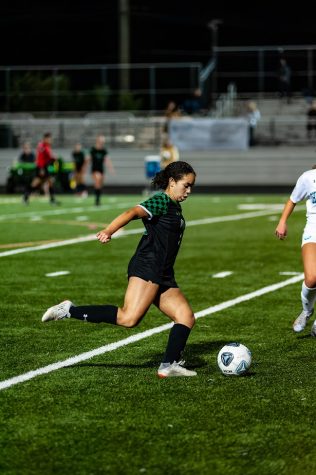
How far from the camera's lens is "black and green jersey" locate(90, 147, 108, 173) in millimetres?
32344

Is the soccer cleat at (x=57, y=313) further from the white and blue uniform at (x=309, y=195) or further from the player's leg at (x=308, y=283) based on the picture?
the white and blue uniform at (x=309, y=195)

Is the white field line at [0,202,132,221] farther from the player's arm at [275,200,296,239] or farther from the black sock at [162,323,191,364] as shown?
the black sock at [162,323,191,364]

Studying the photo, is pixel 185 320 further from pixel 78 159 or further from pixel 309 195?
pixel 78 159

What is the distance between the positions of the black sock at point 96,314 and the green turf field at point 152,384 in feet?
1.23

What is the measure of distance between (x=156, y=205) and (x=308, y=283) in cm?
249

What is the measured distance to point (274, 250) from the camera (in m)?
18.3

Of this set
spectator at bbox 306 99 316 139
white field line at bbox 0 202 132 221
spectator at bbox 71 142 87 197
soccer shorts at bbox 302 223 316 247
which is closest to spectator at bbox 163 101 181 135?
spectator at bbox 71 142 87 197

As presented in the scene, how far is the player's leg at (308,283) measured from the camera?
33.0 ft

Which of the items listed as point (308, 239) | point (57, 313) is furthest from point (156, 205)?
point (308, 239)

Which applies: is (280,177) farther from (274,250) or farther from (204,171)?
(274,250)

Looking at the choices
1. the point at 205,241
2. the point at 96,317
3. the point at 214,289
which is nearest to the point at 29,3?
the point at 205,241

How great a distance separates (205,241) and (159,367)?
38.5ft

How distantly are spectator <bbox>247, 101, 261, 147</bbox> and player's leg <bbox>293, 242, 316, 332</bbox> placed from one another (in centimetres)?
3454

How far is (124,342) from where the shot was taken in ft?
32.2
